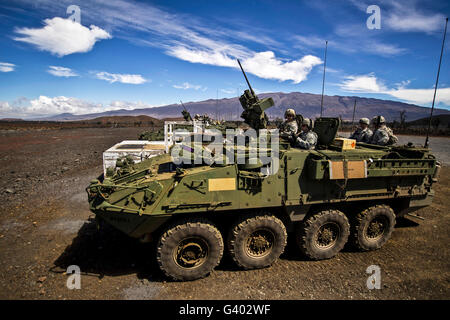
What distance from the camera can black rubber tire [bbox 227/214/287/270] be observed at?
15.8ft

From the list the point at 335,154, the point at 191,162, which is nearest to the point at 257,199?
the point at 191,162

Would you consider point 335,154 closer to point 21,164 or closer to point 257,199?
point 257,199

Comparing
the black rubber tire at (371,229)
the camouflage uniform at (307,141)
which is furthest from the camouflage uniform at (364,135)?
the camouflage uniform at (307,141)

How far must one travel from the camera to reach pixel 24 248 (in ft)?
18.1

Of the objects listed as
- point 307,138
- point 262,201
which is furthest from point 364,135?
point 262,201

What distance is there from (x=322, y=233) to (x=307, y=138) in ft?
6.51

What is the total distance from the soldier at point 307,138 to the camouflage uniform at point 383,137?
2250mm

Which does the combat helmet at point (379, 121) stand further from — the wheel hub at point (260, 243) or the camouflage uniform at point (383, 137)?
the wheel hub at point (260, 243)

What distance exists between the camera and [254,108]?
6.42 m

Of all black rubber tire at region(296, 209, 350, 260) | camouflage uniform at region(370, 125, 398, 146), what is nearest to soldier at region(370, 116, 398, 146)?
camouflage uniform at region(370, 125, 398, 146)

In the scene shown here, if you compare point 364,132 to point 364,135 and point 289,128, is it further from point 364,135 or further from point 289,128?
point 289,128

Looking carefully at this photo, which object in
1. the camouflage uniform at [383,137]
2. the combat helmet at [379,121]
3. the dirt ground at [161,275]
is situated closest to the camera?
the dirt ground at [161,275]

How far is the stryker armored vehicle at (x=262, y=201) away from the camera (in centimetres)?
445
